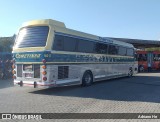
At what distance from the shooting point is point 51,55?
11891 mm

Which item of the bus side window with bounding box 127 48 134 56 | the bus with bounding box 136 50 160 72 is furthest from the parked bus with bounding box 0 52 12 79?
the bus with bounding box 136 50 160 72

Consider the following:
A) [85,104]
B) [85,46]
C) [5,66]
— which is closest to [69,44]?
[85,46]

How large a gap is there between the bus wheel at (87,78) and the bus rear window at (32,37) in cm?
381

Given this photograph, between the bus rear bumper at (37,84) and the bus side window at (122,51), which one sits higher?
the bus side window at (122,51)

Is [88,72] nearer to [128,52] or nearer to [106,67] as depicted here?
[106,67]

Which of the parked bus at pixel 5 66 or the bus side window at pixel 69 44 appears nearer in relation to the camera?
the bus side window at pixel 69 44

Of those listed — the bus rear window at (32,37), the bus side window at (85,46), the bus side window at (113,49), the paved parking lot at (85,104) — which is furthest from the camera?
the bus side window at (113,49)

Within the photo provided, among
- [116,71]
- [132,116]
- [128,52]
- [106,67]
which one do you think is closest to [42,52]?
[132,116]

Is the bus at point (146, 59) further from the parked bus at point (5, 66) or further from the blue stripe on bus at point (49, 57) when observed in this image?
the blue stripe on bus at point (49, 57)

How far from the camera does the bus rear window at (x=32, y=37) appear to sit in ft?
39.8

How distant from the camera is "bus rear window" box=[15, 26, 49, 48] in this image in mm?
12133

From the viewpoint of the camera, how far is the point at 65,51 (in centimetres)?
1291

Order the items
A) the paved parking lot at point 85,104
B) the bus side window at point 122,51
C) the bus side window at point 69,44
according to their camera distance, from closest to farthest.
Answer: the paved parking lot at point 85,104 → the bus side window at point 69,44 → the bus side window at point 122,51

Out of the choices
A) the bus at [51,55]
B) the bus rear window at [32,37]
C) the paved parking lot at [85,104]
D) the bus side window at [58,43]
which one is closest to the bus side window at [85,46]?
the bus at [51,55]
